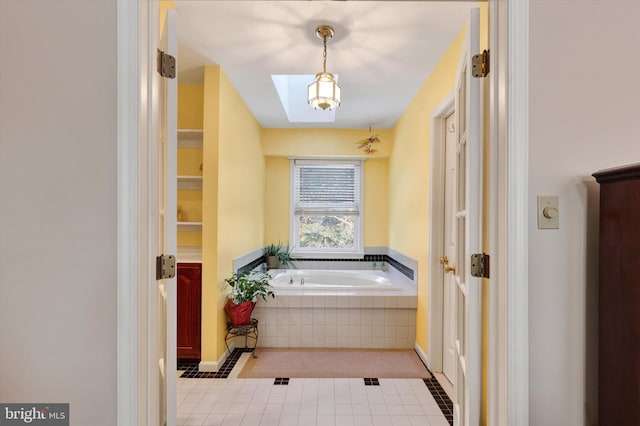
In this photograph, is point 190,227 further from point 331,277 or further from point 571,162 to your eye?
point 571,162

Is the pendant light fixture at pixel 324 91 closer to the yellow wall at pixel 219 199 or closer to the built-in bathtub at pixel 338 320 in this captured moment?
the yellow wall at pixel 219 199

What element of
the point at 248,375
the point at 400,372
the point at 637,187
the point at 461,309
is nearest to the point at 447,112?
the point at 461,309

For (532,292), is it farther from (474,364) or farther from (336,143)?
(336,143)

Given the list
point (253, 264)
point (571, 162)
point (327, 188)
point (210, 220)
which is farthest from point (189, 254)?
point (571, 162)

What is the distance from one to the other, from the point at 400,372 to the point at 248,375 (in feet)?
4.06

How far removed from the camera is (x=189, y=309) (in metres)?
2.70

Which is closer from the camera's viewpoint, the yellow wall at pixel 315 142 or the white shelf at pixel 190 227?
the white shelf at pixel 190 227

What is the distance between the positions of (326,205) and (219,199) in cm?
228

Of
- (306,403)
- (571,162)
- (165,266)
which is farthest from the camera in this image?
(306,403)

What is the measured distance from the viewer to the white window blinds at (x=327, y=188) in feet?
15.8

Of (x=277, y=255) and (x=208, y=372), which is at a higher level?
(x=277, y=255)

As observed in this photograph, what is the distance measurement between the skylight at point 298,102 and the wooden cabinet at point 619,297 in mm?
3032
